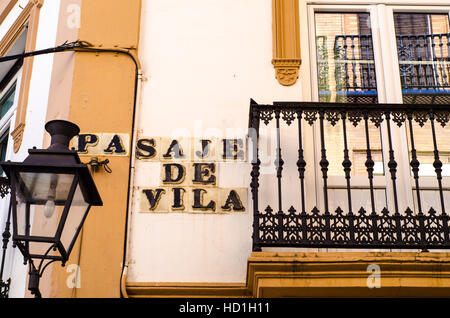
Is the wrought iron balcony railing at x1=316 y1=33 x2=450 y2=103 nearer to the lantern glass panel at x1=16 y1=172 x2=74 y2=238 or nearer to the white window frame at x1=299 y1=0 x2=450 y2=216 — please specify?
the white window frame at x1=299 y1=0 x2=450 y2=216

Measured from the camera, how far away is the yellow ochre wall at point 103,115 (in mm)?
6039

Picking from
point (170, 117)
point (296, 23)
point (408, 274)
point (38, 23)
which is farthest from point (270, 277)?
point (38, 23)

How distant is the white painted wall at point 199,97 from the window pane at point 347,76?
0.47m

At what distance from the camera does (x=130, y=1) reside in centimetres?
729

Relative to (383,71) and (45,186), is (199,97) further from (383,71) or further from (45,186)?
(45,186)

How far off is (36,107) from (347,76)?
2998 mm

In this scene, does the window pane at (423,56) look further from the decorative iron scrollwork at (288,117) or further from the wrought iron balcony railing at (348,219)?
the decorative iron scrollwork at (288,117)

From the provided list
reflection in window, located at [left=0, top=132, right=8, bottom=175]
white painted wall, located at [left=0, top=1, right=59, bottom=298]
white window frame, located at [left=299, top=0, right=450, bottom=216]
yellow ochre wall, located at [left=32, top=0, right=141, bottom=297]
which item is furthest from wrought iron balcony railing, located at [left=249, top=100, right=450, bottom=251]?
reflection in window, located at [left=0, top=132, right=8, bottom=175]

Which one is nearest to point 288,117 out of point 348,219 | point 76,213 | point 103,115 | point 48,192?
point 348,219

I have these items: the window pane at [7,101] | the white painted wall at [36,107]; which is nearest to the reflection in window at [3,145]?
the window pane at [7,101]

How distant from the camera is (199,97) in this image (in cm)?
686
